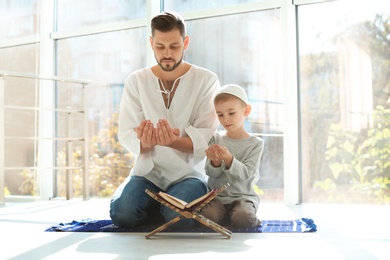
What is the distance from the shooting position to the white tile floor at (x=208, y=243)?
1.83 m

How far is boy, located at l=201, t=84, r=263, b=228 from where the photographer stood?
248 centimetres

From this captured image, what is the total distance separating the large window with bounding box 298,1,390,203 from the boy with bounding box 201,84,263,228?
1114 mm

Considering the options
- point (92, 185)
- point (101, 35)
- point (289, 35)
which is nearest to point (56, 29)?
point (101, 35)

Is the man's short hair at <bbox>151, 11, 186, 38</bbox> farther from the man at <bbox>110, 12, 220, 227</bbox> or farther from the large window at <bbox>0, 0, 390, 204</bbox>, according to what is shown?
the large window at <bbox>0, 0, 390, 204</bbox>

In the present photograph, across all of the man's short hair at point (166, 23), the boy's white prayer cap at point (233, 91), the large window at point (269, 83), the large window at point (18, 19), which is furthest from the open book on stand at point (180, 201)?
Answer: the large window at point (18, 19)

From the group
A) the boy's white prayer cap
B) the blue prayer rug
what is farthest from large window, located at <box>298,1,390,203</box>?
the boy's white prayer cap

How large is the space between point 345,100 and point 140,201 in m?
1.63

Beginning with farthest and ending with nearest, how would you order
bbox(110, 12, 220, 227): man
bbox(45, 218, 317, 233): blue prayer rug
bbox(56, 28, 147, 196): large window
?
bbox(56, 28, 147, 196): large window, bbox(110, 12, 220, 227): man, bbox(45, 218, 317, 233): blue prayer rug

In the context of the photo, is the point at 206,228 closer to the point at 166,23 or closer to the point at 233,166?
the point at 233,166

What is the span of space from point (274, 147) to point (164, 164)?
1.34 m

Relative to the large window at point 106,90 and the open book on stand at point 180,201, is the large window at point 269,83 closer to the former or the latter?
the large window at point 106,90

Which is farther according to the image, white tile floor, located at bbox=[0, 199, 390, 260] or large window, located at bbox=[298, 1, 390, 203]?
large window, located at bbox=[298, 1, 390, 203]

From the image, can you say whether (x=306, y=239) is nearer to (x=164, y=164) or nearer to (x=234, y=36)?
(x=164, y=164)

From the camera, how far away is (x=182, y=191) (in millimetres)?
2465
